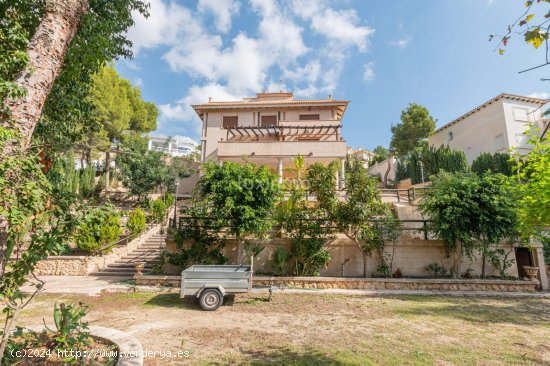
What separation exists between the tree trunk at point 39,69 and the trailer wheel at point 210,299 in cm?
513

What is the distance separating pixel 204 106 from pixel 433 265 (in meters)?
20.5

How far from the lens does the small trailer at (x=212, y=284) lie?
25.3ft

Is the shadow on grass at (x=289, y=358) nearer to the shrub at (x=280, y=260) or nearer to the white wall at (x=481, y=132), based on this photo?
the shrub at (x=280, y=260)

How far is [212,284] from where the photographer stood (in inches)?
308

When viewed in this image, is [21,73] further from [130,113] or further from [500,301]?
[130,113]

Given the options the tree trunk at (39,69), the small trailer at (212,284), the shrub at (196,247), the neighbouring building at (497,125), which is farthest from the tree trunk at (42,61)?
the neighbouring building at (497,125)

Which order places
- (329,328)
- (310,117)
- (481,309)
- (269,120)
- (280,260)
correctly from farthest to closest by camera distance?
(269,120) → (310,117) → (280,260) → (481,309) → (329,328)

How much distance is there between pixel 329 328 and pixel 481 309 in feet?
17.5

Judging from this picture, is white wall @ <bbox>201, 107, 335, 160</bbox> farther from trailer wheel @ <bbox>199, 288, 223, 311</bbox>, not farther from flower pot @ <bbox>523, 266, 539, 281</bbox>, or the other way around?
trailer wheel @ <bbox>199, 288, 223, 311</bbox>

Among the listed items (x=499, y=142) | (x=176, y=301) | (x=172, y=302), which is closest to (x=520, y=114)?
(x=499, y=142)

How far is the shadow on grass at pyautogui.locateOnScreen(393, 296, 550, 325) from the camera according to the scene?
7168 millimetres

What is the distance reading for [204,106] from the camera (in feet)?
77.0

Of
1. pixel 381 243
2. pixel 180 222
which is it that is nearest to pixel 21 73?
pixel 180 222

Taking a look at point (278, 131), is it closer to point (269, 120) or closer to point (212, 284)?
point (269, 120)
